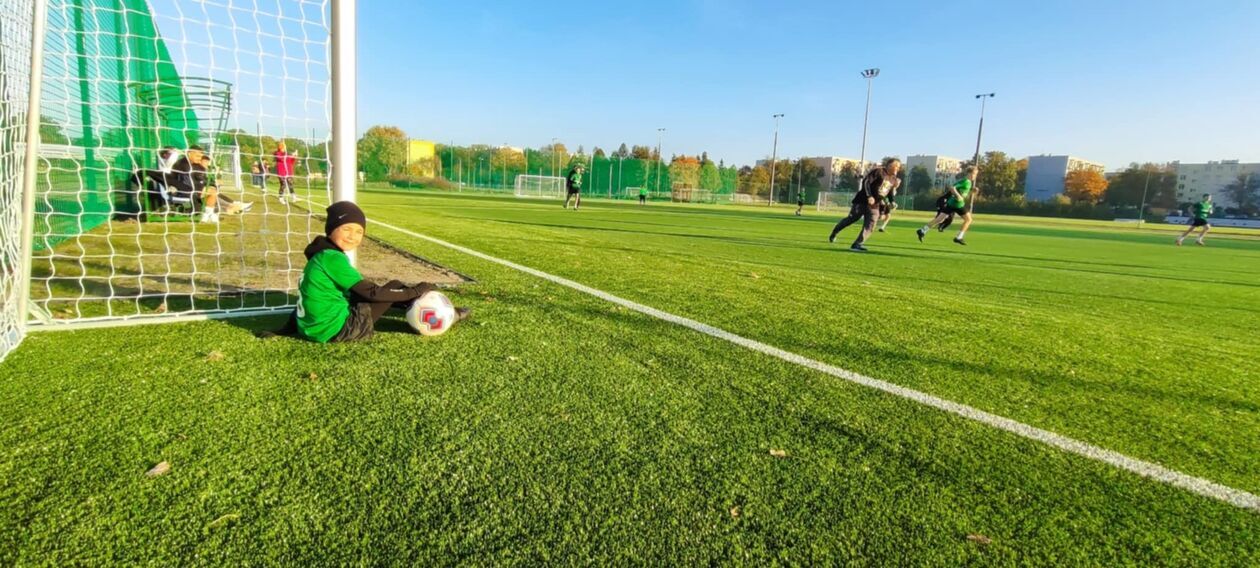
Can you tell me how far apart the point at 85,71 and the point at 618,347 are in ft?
23.9

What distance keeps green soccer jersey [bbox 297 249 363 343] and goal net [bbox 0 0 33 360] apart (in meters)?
1.65

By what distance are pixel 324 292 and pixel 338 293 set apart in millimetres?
96

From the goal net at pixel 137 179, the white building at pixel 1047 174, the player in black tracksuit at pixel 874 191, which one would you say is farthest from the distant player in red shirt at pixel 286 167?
the white building at pixel 1047 174

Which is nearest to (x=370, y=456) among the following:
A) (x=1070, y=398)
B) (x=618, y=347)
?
(x=618, y=347)

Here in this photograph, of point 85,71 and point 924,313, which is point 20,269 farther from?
point 924,313

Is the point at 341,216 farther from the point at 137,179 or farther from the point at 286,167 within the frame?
the point at 286,167

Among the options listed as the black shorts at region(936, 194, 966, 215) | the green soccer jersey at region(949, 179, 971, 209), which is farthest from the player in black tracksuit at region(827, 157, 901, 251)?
the black shorts at region(936, 194, 966, 215)

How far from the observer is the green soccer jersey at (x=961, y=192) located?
46.5 feet

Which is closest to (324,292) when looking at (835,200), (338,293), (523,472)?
(338,293)

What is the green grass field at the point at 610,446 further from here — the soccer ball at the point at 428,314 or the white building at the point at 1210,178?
the white building at the point at 1210,178

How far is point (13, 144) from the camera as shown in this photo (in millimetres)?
4043

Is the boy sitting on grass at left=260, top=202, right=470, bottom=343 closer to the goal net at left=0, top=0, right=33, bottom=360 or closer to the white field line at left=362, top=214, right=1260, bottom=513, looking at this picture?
the goal net at left=0, top=0, right=33, bottom=360

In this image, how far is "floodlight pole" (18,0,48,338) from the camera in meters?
3.59

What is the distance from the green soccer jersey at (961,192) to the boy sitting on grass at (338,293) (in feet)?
46.0
